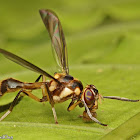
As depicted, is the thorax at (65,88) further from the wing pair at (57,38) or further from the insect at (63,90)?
the wing pair at (57,38)

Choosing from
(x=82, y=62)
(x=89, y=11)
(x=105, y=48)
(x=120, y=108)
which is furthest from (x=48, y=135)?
(x=89, y=11)

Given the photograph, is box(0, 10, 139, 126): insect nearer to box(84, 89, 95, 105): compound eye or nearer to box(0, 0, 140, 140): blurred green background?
box(84, 89, 95, 105): compound eye

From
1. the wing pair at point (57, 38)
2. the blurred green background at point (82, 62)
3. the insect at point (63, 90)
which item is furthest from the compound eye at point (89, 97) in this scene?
the wing pair at point (57, 38)

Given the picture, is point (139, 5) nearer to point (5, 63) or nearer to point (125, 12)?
point (125, 12)

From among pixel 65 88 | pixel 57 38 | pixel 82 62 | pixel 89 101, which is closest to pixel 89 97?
pixel 89 101

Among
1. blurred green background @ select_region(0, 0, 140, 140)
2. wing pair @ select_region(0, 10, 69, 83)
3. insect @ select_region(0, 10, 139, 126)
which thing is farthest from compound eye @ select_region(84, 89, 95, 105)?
wing pair @ select_region(0, 10, 69, 83)

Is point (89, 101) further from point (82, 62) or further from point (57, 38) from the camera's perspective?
point (82, 62)

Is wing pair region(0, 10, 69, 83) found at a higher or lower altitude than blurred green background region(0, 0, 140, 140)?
higher
